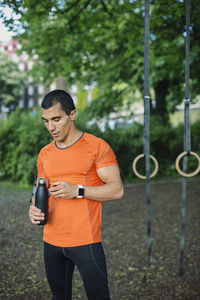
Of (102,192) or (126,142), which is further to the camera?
(126,142)

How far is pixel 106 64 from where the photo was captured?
1122 cm

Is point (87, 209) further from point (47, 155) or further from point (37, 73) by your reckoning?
point (37, 73)

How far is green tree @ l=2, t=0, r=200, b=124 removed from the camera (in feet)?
16.7

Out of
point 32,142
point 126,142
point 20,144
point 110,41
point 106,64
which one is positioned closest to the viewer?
point 32,142

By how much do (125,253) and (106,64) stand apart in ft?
25.8

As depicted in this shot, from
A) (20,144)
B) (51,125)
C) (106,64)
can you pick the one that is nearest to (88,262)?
(51,125)

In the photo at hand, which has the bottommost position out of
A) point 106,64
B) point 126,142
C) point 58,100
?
point 58,100

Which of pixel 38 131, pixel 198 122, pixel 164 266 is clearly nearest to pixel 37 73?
pixel 38 131

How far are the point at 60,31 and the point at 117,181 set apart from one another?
5773 millimetres

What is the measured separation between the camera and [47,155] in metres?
2.04

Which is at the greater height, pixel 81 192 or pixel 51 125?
pixel 51 125

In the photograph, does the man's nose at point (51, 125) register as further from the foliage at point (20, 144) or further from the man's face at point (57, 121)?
the foliage at point (20, 144)

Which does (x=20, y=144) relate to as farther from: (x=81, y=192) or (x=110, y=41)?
(x=81, y=192)

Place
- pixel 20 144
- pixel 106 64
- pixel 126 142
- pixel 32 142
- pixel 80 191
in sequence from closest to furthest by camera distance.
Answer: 1. pixel 80 191
2. pixel 32 142
3. pixel 20 144
4. pixel 126 142
5. pixel 106 64
